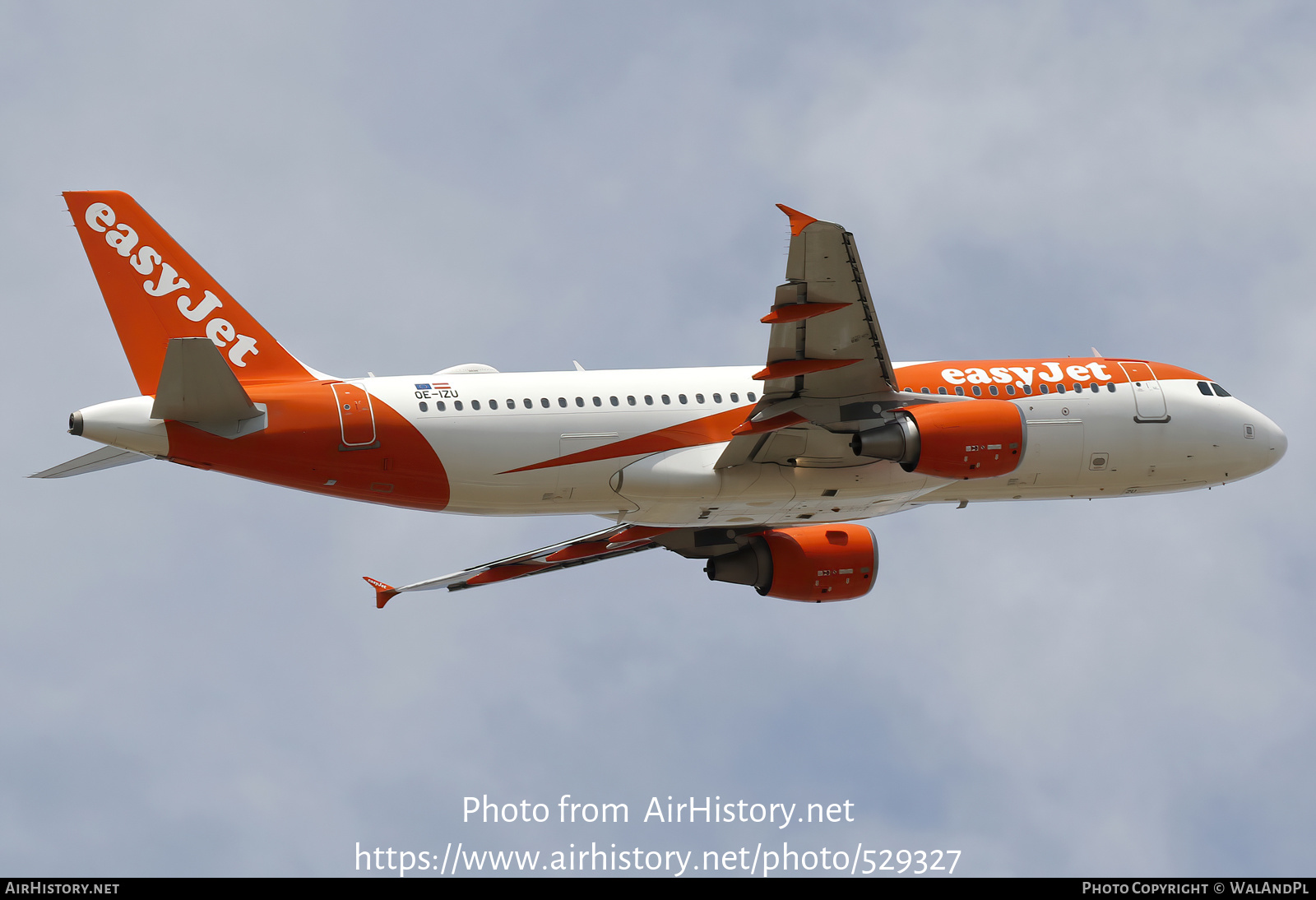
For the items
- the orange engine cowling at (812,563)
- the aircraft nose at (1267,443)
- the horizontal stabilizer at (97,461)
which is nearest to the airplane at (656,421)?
the horizontal stabilizer at (97,461)

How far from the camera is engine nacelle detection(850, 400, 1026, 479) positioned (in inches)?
1250

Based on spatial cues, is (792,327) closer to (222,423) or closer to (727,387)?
(727,387)

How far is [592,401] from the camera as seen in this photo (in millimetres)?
32875

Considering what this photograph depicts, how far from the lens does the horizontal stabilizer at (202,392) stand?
2853 cm

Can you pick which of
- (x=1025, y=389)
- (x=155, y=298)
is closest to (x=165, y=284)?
(x=155, y=298)

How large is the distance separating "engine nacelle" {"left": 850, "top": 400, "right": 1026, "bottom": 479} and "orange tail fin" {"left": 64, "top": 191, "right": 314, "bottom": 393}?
12.3 metres

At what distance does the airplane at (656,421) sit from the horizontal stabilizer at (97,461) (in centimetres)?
4

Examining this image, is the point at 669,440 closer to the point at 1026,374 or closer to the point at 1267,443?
the point at 1026,374

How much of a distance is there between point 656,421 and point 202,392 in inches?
376

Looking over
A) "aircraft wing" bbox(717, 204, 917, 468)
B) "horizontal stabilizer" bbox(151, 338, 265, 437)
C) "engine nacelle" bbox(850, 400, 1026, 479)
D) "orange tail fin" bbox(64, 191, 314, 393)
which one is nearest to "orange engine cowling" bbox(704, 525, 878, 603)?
"aircraft wing" bbox(717, 204, 917, 468)

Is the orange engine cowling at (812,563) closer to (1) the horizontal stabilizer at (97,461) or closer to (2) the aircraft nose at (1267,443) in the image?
(2) the aircraft nose at (1267,443)

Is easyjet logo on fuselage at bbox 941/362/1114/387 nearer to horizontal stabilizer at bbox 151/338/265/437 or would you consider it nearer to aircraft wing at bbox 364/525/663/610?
aircraft wing at bbox 364/525/663/610

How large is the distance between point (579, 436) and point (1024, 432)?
9.66 meters

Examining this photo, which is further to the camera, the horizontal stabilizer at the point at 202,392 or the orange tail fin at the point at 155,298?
the orange tail fin at the point at 155,298
